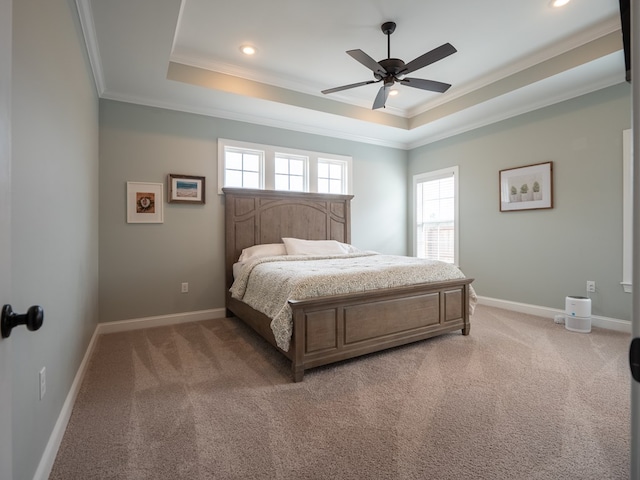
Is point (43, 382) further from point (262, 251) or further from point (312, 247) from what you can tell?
point (312, 247)

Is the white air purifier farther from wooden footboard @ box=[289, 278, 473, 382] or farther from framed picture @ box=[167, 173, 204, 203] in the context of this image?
framed picture @ box=[167, 173, 204, 203]

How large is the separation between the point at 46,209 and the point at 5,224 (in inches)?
42.1

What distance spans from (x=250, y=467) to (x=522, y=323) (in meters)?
3.47

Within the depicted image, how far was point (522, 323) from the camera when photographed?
370cm

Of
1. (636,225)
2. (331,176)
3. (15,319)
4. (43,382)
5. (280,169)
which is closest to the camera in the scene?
(636,225)

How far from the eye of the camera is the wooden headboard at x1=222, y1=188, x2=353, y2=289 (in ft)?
13.7

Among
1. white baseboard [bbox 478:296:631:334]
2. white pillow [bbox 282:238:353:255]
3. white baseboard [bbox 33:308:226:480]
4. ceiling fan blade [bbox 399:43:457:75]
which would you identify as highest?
ceiling fan blade [bbox 399:43:457:75]

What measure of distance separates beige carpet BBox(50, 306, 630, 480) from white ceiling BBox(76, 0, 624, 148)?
2.72 metres

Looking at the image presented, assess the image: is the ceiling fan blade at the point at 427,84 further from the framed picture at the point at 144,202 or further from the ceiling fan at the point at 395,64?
the framed picture at the point at 144,202

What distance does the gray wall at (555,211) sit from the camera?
11.2ft

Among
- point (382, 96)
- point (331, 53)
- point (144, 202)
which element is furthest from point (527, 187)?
point (144, 202)

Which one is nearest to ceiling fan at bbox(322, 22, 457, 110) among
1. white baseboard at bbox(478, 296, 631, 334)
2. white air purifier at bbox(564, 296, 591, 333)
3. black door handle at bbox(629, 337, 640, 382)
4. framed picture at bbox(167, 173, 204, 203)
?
framed picture at bbox(167, 173, 204, 203)

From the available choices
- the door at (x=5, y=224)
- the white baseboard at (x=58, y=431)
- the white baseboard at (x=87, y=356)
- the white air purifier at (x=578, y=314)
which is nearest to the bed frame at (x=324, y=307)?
the white baseboard at (x=87, y=356)

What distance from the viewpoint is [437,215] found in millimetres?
5426
